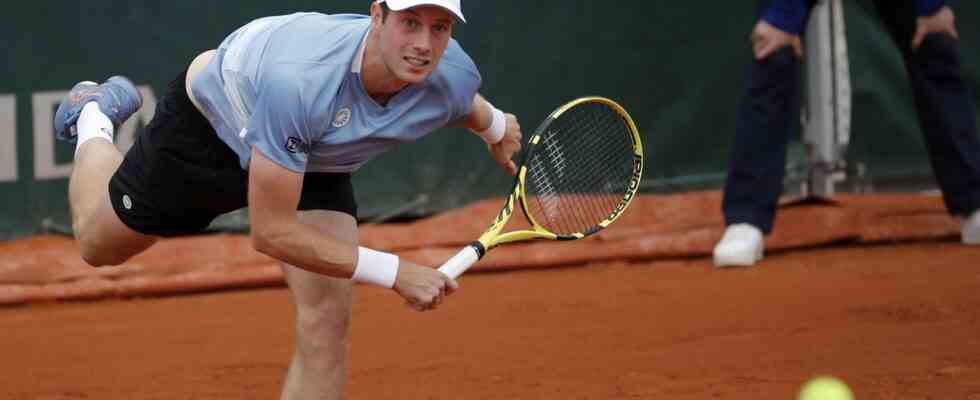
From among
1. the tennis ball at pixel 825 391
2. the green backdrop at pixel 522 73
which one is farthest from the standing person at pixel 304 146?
the green backdrop at pixel 522 73

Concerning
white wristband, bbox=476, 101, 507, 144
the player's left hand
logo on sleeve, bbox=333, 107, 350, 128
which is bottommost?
the player's left hand

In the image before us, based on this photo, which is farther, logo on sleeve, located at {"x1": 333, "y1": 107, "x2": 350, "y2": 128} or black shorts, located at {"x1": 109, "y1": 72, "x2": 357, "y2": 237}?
black shorts, located at {"x1": 109, "y1": 72, "x2": 357, "y2": 237}

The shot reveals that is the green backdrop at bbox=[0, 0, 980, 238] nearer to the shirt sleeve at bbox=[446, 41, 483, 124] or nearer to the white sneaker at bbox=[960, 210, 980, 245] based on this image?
the white sneaker at bbox=[960, 210, 980, 245]

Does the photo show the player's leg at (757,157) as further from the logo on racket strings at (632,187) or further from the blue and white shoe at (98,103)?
the blue and white shoe at (98,103)

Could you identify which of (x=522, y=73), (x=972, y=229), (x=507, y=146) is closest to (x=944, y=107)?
(x=972, y=229)

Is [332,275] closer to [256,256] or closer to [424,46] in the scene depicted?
[424,46]

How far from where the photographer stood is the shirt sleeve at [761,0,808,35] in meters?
5.91

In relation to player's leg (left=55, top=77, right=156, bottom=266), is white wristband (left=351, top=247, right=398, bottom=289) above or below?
above

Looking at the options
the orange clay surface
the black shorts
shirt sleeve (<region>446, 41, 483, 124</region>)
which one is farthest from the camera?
the orange clay surface

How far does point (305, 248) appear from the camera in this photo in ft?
10.2

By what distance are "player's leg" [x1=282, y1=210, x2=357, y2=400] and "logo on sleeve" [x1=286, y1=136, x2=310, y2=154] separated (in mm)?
433

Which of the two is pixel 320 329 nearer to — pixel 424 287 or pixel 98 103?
pixel 424 287

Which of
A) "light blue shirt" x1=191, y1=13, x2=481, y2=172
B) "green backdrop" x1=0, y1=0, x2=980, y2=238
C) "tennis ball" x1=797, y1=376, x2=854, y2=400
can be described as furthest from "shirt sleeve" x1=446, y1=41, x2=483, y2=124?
"green backdrop" x1=0, y1=0, x2=980, y2=238

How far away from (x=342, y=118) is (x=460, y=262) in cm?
40
